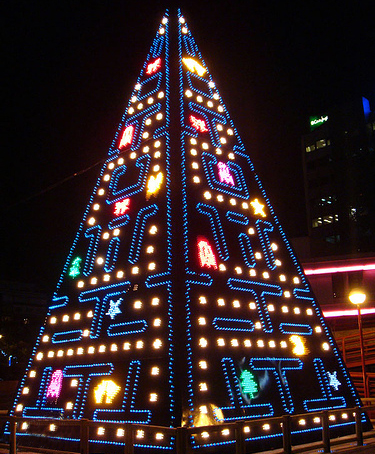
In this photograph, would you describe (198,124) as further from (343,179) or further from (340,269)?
(343,179)

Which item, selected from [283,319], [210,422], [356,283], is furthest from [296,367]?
[356,283]

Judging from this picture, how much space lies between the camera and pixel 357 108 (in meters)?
53.2

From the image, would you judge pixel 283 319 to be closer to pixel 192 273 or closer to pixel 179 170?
pixel 192 273

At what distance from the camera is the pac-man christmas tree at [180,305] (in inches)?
357

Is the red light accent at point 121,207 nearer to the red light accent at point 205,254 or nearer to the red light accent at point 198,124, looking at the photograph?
the red light accent at point 205,254

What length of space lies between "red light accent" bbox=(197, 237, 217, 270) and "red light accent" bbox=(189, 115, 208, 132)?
13.0 ft

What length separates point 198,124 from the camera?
43.3 ft

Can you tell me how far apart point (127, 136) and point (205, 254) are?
544 centimetres

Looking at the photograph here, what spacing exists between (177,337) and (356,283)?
17777 mm

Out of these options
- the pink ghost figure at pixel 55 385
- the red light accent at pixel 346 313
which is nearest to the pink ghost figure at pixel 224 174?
the pink ghost figure at pixel 55 385

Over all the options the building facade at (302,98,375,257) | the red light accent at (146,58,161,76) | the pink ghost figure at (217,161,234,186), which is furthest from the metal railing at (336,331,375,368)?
the building facade at (302,98,375,257)

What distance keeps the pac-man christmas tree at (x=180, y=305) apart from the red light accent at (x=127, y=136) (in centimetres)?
10

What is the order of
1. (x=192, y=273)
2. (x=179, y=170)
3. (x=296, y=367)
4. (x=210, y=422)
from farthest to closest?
1. (x=179, y=170)
2. (x=296, y=367)
3. (x=192, y=273)
4. (x=210, y=422)

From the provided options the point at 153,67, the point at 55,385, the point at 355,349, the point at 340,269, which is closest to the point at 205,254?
the point at 55,385
